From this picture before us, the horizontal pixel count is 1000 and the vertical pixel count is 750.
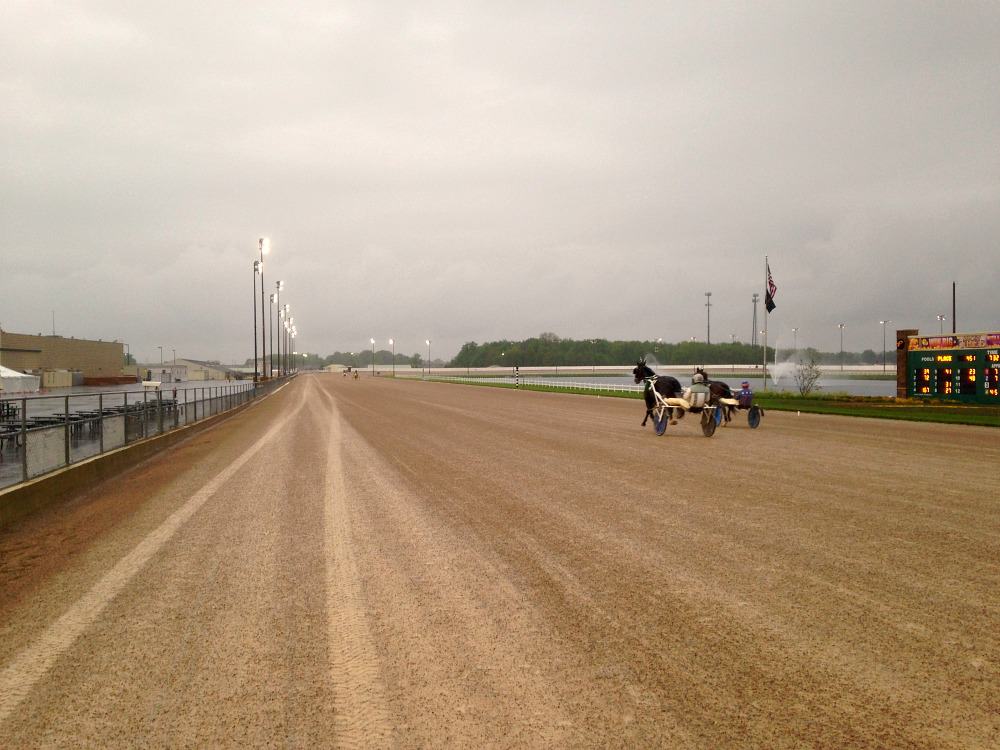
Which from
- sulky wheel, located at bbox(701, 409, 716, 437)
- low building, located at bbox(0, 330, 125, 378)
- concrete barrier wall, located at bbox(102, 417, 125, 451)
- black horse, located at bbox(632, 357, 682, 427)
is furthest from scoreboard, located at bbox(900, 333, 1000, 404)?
low building, located at bbox(0, 330, 125, 378)

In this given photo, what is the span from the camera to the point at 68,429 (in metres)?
11.3

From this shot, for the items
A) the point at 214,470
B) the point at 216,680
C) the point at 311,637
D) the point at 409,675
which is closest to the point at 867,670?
the point at 409,675

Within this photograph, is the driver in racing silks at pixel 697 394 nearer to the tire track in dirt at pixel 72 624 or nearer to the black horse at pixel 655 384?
the black horse at pixel 655 384

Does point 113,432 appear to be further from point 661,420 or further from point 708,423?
point 708,423

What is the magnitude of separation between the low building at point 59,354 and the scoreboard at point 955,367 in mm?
100658

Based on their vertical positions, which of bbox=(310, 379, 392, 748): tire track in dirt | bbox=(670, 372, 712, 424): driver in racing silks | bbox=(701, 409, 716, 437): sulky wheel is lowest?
bbox=(310, 379, 392, 748): tire track in dirt

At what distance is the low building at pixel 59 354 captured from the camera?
3915 inches

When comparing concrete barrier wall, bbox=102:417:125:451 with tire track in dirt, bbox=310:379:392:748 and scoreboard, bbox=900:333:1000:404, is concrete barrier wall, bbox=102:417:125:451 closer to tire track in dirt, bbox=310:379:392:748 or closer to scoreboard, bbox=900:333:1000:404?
tire track in dirt, bbox=310:379:392:748

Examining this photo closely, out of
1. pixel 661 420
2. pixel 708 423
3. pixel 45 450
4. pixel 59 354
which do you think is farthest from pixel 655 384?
pixel 59 354

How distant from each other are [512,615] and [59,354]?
413ft

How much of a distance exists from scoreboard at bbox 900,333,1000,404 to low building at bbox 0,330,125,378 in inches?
3963

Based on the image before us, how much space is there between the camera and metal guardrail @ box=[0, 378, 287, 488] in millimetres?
9383

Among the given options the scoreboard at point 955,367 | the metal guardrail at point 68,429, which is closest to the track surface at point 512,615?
the metal guardrail at point 68,429

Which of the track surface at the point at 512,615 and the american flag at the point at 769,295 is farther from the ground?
the american flag at the point at 769,295
